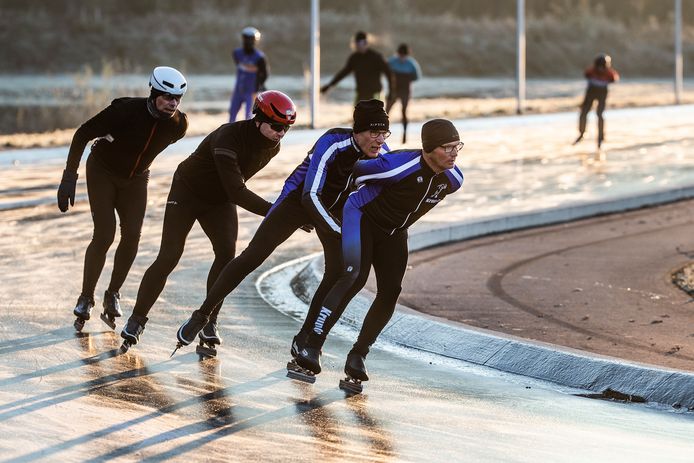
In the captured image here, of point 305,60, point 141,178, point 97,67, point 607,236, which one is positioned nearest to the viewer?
point 141,178

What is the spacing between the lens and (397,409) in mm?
8180

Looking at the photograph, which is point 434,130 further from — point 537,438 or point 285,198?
point 537,438

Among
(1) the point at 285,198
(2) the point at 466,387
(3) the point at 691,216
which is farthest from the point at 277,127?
(3) the point at 691,216

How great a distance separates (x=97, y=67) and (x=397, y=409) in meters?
50.1

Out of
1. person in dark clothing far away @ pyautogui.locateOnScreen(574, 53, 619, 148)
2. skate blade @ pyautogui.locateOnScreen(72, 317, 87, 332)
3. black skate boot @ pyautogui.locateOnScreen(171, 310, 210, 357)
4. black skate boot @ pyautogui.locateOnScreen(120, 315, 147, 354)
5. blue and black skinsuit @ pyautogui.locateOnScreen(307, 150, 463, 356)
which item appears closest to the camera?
blue and black skinsuit @ pyautogui.locateOnScreen(307, 150, 463, 356)

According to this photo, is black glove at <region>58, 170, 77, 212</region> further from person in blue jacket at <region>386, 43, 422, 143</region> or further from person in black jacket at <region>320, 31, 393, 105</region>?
person in blue jacket at <region>386, 43, 422, 143</region>

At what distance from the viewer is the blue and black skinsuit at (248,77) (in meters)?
26.2

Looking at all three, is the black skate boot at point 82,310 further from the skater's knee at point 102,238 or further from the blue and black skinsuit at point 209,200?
the blue and black skinsuit at point 209,200

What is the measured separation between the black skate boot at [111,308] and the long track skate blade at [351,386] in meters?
2.10

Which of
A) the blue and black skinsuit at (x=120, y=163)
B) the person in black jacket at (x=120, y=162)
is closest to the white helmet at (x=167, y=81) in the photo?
the person in black jacket at (x=120, y=162)

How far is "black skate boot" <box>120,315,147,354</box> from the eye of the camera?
944cm

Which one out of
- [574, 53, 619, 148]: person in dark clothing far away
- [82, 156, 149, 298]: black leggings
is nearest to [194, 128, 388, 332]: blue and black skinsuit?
[82, 156, 149, 298]: black leggings

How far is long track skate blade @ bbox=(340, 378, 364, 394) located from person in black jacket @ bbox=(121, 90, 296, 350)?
1174 millimetres

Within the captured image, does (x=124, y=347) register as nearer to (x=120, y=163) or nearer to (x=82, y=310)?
(x=82, y=310)
